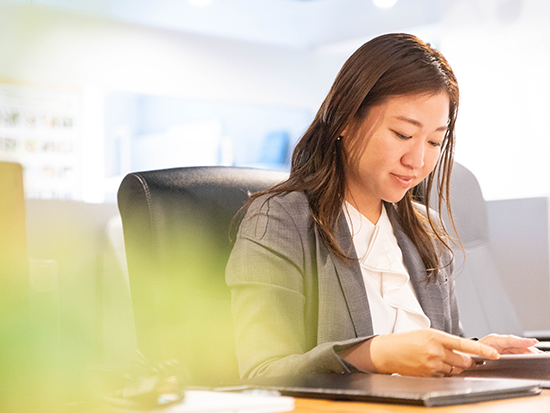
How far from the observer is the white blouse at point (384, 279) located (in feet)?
3.62

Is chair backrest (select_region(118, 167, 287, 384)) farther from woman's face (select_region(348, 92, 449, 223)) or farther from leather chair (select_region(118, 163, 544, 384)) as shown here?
woman's face (select_region(348, 92, 449, 223))

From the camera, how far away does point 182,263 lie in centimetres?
107

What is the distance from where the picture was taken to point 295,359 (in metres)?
0.80

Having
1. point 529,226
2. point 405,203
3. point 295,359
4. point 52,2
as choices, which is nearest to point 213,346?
point 295,359

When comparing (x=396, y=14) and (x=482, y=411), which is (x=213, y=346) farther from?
(x=396, y=14)

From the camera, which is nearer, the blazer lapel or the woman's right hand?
the woman's right hand

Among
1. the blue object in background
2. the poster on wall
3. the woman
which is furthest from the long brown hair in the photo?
the blue object in background

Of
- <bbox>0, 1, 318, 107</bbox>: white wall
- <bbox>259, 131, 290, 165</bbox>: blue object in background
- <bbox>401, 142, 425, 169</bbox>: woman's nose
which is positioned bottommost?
<bbox>401, 142, 425, 169</bbox>: woman's nose

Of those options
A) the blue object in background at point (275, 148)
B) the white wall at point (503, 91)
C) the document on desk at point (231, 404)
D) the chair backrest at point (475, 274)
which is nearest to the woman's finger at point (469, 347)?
the document on desk at point (231, 404)

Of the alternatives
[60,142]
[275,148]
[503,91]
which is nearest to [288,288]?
[503,91]

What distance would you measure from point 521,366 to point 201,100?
5532 mm

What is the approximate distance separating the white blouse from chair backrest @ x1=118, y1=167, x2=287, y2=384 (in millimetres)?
240

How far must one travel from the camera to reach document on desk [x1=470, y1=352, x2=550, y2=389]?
2.46 feet

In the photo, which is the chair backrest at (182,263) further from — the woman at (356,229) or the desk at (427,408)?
the desk at (427,408)
